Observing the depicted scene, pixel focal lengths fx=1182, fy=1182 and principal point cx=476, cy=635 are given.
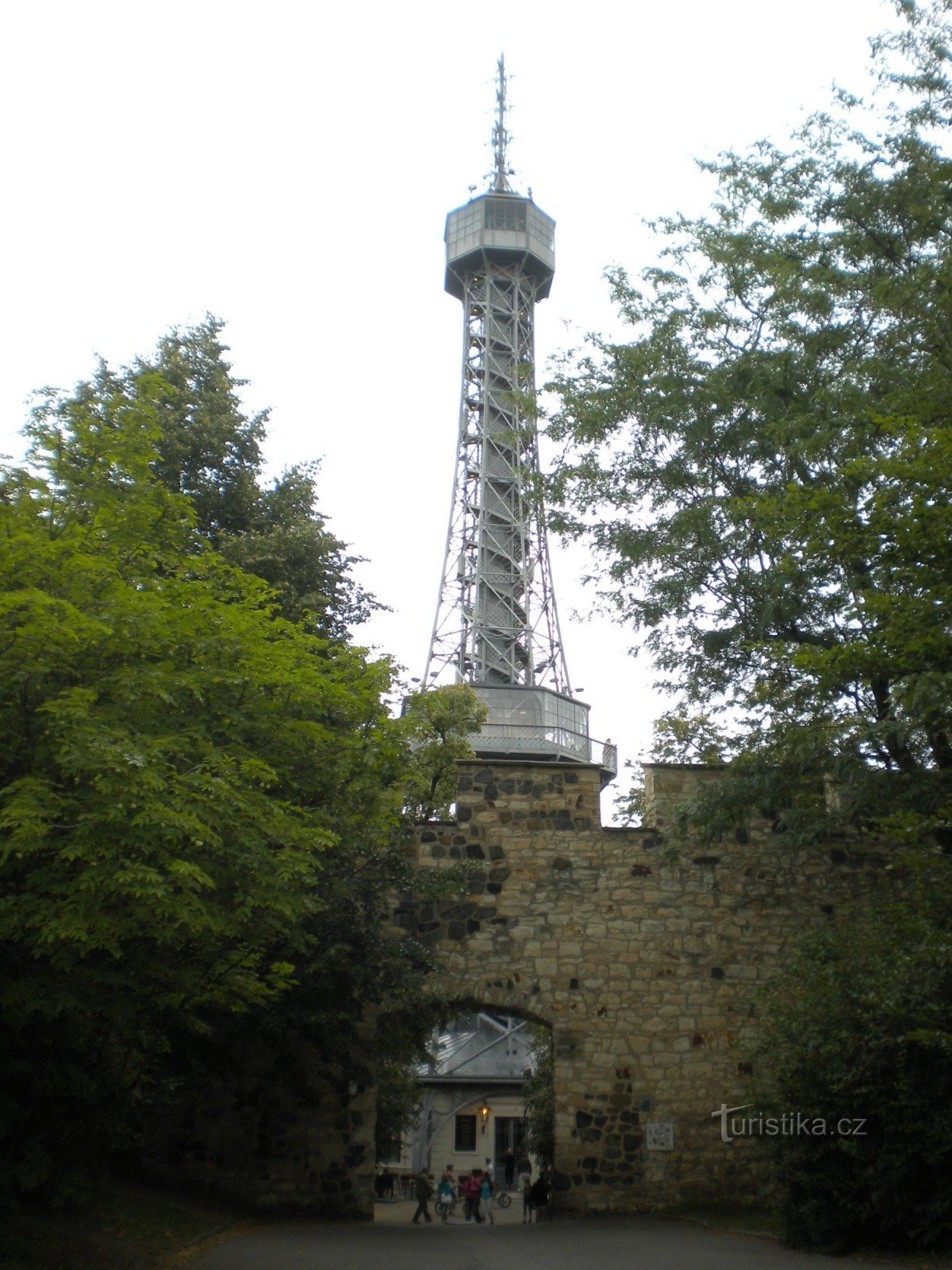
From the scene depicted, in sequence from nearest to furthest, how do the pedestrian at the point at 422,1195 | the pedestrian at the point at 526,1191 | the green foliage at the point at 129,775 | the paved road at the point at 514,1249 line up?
the green foliage at the point at 129,775, the paved road at the point at 514,1249, the pedestrian at the point at 422,1195, the pedestrian at the point at 526,1191

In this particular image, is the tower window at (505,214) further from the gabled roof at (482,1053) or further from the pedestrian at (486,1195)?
the pedestrian at (486,1195)

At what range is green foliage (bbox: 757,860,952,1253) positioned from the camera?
973 cm

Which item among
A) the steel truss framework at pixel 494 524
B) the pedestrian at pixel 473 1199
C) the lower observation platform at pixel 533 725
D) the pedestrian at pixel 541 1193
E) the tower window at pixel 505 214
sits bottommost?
the pedestrian at pixel 473 1199

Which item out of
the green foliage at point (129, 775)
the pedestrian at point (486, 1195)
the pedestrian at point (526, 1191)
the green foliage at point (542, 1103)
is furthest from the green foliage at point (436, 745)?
the pedestrian at point (486, 1195)

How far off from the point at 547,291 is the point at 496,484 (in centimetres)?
1205

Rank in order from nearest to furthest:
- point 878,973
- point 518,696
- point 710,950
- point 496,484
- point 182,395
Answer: point 878,973
point 710,950
point 182,395
point 518,696
point 496,484

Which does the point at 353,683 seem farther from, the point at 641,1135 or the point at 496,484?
the point at 496,484

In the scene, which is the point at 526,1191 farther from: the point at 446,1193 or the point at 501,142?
the point at 501,142

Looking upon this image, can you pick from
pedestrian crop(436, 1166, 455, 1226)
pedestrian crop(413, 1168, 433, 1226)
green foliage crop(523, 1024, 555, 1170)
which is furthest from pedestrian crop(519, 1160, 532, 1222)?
pedestrian crop(413, 1168, 433, 1226)

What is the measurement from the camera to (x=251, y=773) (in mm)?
8414

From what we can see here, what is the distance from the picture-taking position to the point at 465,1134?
130ft

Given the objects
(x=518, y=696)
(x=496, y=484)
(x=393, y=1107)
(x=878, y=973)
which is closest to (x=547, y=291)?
(x=496, y=484)

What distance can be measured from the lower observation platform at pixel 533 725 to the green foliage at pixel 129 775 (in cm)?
3508

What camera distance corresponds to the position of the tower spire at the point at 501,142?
64.6 metres
